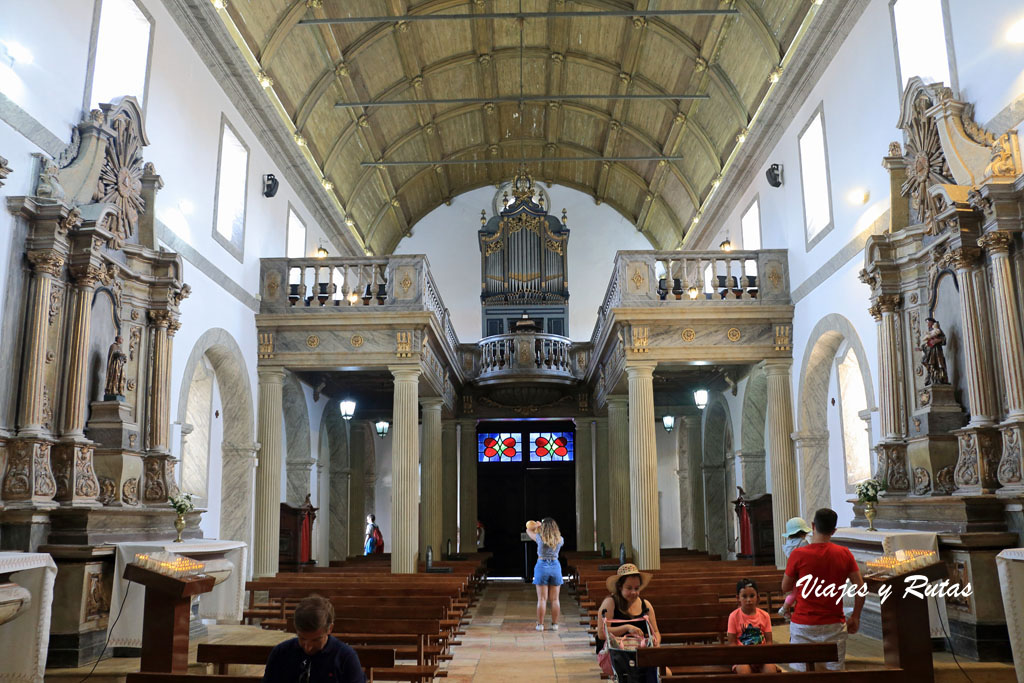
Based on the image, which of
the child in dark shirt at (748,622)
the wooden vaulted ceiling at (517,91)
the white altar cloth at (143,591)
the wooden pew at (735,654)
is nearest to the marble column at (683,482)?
the wooden vaulted ceiling at (517,91)

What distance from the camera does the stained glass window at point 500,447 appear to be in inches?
1030

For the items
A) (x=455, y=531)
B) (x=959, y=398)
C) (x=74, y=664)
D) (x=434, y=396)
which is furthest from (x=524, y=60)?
(x=74, y=664)

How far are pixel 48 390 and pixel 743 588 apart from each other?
7189 millimetres

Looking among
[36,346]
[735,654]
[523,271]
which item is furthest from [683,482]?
[735,654]

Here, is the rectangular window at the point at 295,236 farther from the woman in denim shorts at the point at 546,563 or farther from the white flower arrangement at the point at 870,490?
the white flower arrangement at the point at 870,490

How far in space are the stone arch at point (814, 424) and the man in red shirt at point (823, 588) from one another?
9.27m

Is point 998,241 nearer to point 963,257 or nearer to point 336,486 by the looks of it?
point 963,257

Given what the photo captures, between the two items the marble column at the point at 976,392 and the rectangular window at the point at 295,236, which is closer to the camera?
the marble column at the point at 976,392

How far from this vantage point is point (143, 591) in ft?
29.5

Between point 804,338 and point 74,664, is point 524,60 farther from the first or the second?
point 74,664

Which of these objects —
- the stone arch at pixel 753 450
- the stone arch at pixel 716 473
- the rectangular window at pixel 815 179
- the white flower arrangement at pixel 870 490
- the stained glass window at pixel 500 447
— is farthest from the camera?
the stained glass window at pixel 500 447

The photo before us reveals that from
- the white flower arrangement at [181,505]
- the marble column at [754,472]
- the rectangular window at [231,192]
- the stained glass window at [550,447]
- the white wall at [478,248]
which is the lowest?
the white flower arrangement at [181,505]

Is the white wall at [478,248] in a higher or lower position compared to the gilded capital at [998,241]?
higher

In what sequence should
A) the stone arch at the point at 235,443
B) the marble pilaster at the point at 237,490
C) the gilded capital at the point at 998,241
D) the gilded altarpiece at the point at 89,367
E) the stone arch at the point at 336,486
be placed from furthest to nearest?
1. the stone arch at the point at 336,486
2. the marble pilaster at the point at 237,490
3. the stone arch at the point at 235,443
4. the gilded capital at the point at 998,241
5. the gilded altarpiece at the point at 89,367
